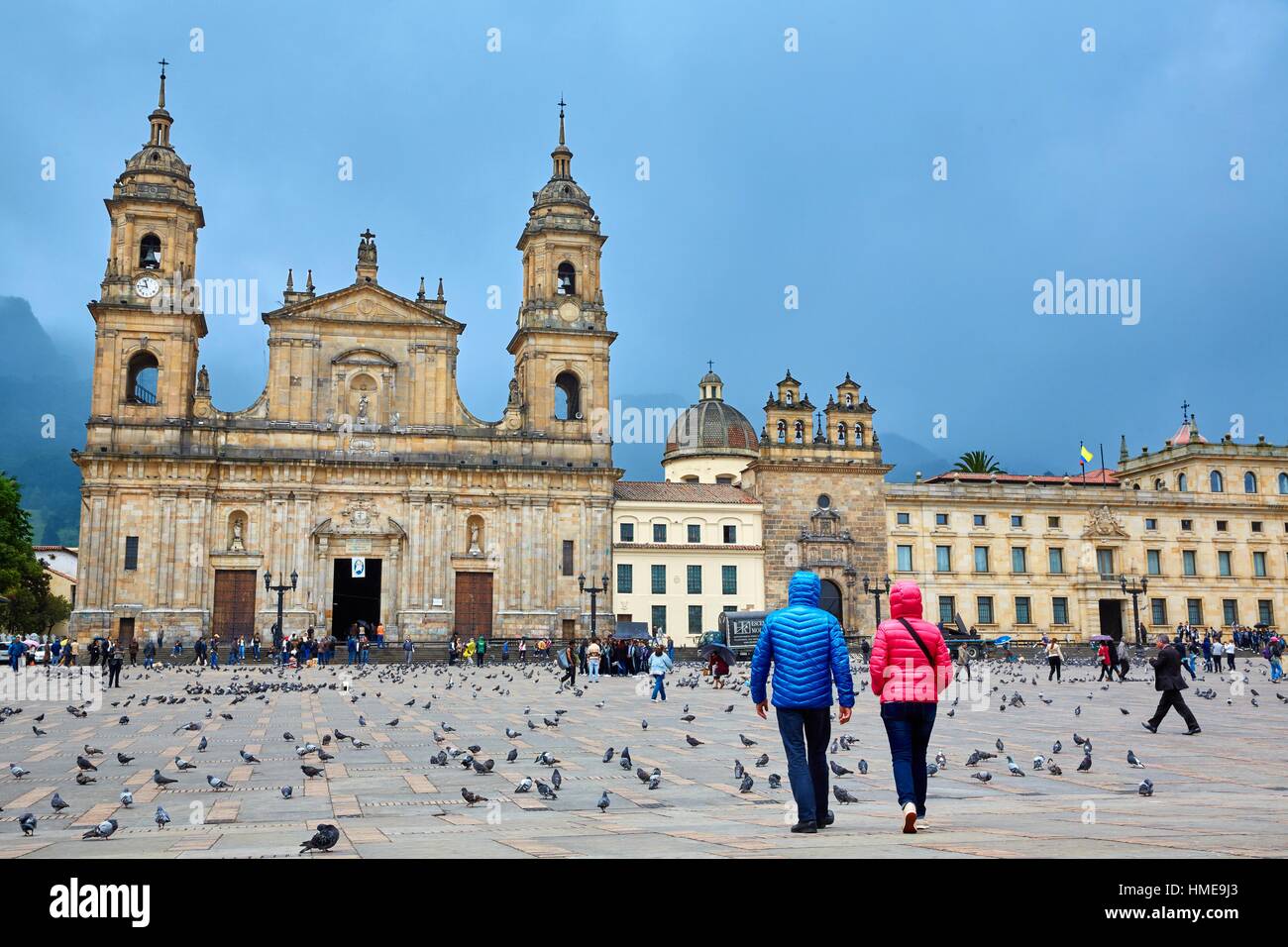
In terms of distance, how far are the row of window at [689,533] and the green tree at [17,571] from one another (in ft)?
91.7

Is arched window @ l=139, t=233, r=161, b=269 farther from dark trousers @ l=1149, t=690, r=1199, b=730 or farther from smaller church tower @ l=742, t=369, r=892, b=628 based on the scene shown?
dark trousers @ l=1149, t=690, r=1199, b=730

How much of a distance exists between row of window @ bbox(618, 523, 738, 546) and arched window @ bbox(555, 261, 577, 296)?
11.9 metres

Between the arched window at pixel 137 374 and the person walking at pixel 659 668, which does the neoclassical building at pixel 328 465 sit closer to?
the arched window at pixel 137 374

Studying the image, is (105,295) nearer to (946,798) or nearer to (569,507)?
(569,507)

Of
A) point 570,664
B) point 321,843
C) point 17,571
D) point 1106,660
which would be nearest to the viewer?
point 321,843

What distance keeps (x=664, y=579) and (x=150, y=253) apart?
2858 cm

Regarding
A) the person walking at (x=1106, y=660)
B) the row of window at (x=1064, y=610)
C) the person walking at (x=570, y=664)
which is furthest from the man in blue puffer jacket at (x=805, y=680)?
the row of window at (x=1064, y=610)

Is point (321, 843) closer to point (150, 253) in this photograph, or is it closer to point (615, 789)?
point (615, 789)

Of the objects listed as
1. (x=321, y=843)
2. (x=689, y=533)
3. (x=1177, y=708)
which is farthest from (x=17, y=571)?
(x=321, y=843)

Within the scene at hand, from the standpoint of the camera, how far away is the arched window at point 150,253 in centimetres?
5103

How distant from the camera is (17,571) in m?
56.8

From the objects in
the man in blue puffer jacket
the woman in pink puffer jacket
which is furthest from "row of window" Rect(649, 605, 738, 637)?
the woman in pink puffer jacket
